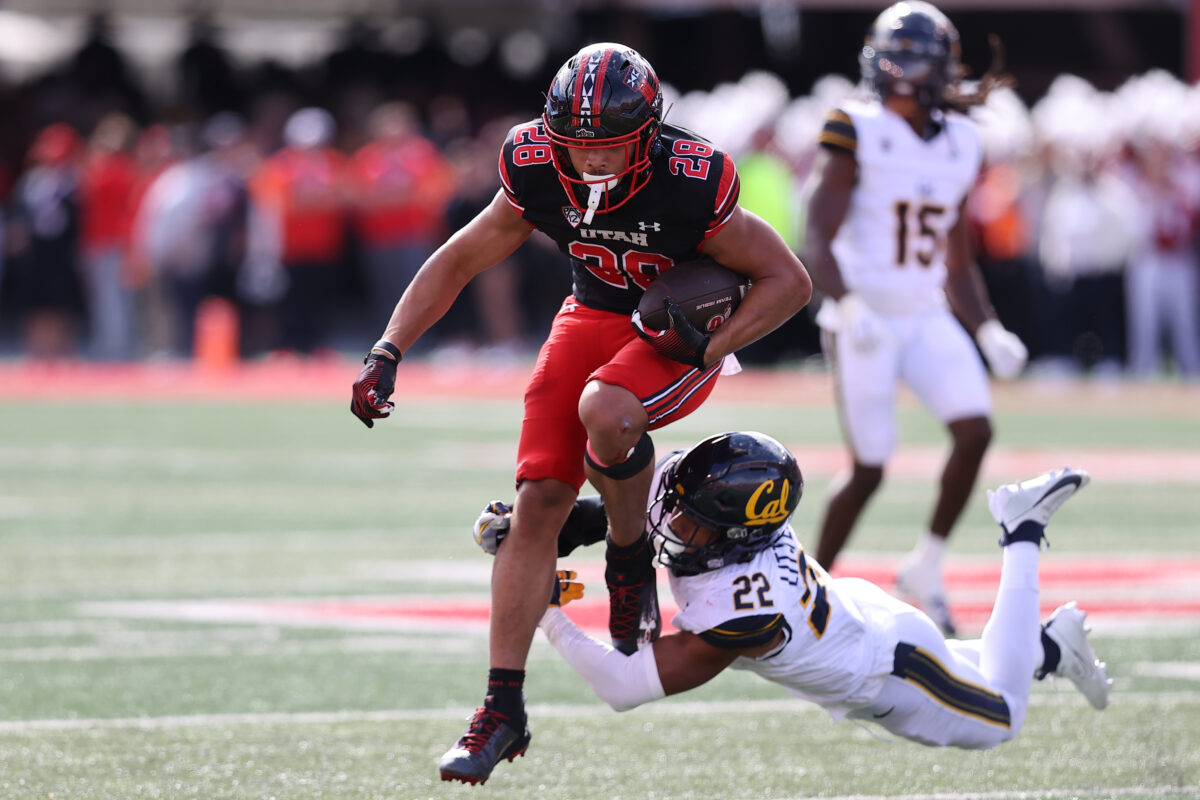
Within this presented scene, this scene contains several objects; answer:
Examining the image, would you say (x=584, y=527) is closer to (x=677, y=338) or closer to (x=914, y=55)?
(x=677, y=338)

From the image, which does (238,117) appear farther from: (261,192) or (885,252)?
(885,252)

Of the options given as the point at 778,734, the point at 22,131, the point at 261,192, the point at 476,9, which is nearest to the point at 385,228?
the point at 261,192

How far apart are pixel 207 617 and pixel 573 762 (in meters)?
2.48

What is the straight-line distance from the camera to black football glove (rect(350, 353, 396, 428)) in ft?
15.8

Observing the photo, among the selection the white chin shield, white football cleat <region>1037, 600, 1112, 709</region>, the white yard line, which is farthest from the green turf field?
the white chin shield

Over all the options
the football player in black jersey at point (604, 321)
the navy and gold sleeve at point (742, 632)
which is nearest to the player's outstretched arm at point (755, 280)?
the football player in black jersey at point (604, 321)

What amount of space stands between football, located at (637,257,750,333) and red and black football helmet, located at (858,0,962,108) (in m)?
2.73

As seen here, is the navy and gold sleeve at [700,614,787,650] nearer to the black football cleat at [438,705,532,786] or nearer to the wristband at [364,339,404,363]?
the black football cleat at [438,705,532,786]

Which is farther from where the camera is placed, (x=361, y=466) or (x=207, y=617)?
(x=361, y=466)

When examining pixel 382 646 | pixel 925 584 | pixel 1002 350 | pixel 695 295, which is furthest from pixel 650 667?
pixel 1002 350

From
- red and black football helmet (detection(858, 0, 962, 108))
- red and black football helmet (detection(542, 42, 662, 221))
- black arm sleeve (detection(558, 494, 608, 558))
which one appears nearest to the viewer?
red and black football helmet (detection(542, 42, 662, 221))

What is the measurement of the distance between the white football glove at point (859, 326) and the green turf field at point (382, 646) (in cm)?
128

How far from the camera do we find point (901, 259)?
7480 mm

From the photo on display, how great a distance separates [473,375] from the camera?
19.2 meters
